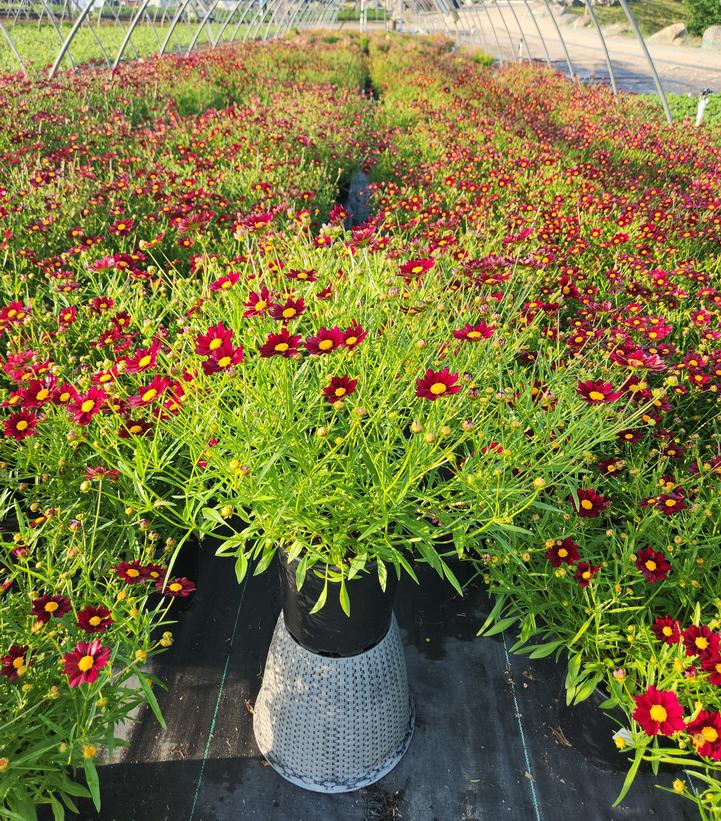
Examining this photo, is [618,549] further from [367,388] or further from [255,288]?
[255,288]

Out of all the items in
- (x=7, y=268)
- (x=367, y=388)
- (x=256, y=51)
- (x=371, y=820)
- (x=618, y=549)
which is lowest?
(x=371, y=820)

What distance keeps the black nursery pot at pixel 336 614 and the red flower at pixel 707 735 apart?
2.49 feet

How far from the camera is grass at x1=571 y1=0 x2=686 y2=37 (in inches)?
1673

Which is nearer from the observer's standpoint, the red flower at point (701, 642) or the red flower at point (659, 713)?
the red flower at point (659, 713)

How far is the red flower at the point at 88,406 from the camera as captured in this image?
1.28 metres

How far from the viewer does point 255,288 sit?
2064 mm

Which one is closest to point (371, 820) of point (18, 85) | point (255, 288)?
point (255, 288)

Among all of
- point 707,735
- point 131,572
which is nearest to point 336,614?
point 131,572

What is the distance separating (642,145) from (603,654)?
6873mm

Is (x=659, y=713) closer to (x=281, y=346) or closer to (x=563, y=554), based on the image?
(x=563, y=554)

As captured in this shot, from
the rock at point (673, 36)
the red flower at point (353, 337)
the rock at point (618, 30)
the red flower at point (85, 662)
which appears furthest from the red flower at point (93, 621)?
the rock at point (618, 30)

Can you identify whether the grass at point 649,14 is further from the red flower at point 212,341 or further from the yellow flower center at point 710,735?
the yellow flower center at point 710,735

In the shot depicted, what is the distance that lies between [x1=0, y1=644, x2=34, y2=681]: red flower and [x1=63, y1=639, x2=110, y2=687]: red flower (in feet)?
0.34

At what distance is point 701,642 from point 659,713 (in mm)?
238
